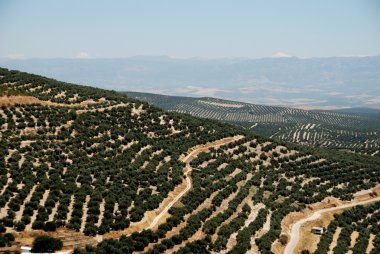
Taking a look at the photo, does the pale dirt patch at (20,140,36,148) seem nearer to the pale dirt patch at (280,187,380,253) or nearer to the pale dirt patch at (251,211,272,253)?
the pale dirt patch at (251,211,272,253)

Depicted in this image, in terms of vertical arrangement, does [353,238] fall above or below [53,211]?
below

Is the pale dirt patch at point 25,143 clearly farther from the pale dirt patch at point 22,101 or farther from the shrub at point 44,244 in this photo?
the shrub at point 44,244

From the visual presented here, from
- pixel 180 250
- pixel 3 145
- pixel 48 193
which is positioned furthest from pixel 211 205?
pixel 3 145

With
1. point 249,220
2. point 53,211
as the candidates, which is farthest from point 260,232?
point 53,211

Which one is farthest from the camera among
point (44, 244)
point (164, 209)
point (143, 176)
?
point (143, 176)

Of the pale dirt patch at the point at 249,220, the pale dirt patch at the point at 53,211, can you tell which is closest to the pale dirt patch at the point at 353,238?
the pale dirt patch at the point at 249,220

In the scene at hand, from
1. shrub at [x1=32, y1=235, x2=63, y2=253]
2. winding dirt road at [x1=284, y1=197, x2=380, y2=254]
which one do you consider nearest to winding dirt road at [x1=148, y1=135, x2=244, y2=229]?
shrub at [x1=32, y1=235, x2=63, y2=253]

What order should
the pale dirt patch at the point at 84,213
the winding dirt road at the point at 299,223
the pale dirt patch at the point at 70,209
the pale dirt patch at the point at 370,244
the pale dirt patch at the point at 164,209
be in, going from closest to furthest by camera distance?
the pale dirt patch at the point at 84,213, the pale dirt patch at the point at 70,209, the pale dirt patch at the point at 164,209, the winding dirt road at the point at 299,223, the pale dirt patch at the point at 370,244

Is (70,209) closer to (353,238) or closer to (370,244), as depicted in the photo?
(353,238)
